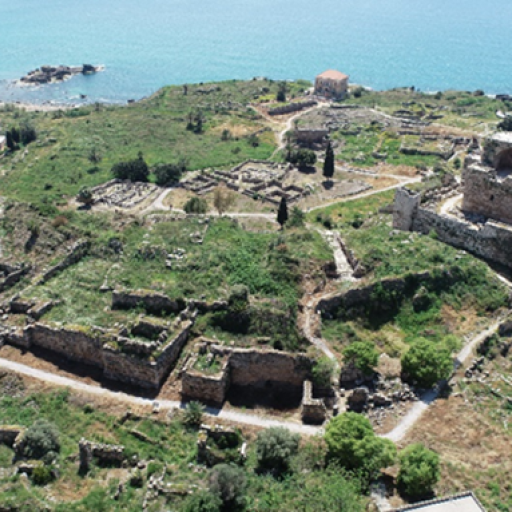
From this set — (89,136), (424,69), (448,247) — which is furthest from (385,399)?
(424,69)

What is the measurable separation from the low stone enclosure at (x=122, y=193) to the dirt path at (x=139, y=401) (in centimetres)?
3132

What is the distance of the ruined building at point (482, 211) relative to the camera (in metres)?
43.6

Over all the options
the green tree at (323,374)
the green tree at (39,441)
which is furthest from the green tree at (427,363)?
the green tree at (39,441)

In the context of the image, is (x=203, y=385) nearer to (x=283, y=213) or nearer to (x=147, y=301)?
(x=147, y=301)

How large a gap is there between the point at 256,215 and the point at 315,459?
127 feet

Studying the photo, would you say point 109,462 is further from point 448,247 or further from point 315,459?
point 448,247

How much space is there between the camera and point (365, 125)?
328 feet

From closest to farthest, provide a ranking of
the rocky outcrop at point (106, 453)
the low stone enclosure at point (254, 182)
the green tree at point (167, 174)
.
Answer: the rocky outcrop at point (106, 453), the low stone enclosure at point (254, 182), the green tree at point (167, 174)

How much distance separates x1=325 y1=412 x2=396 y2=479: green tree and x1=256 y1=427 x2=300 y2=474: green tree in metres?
2.01

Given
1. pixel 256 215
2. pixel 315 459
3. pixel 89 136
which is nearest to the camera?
pixel 315 459

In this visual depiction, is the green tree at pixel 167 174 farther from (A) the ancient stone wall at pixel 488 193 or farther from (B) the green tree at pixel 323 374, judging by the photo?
(B) the green tree at pixel 323 374

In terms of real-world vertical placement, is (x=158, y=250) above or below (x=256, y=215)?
above

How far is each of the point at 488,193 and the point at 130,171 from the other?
1840 inches

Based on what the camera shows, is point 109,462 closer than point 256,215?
Yes
